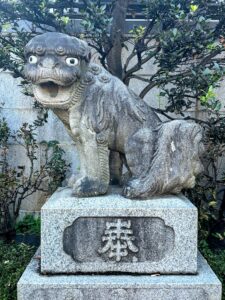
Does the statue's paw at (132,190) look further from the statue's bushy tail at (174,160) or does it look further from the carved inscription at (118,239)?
the carved inscription at (118,239)

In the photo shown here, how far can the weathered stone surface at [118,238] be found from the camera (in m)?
2.61

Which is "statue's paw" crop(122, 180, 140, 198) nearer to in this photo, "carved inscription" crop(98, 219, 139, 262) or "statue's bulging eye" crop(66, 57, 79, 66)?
"carved inscription" crop(98, 219, 139, 262)

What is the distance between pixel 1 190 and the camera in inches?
164

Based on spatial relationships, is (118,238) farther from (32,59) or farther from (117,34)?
(117,34)

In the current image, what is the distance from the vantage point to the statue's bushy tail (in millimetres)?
2732

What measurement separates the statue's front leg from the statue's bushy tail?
0.24 m

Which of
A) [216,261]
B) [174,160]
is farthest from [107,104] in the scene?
[216,261]

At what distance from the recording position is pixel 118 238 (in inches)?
103

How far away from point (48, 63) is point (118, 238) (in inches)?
50.4

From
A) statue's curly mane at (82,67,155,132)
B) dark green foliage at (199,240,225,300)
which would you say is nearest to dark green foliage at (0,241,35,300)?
statue's curly mane at (82,67,155,132)

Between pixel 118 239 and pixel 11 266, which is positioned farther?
pixel 11 266

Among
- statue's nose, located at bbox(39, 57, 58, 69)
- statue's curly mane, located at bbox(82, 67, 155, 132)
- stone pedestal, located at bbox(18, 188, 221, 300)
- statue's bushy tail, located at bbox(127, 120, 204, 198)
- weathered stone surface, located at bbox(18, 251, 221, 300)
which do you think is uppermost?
statue's nose, located at bbox(39, 57, 58, 69)

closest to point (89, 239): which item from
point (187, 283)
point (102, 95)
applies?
point (187, 283)

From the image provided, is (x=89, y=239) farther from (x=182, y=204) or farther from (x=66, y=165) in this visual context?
(x=66, y=165)
